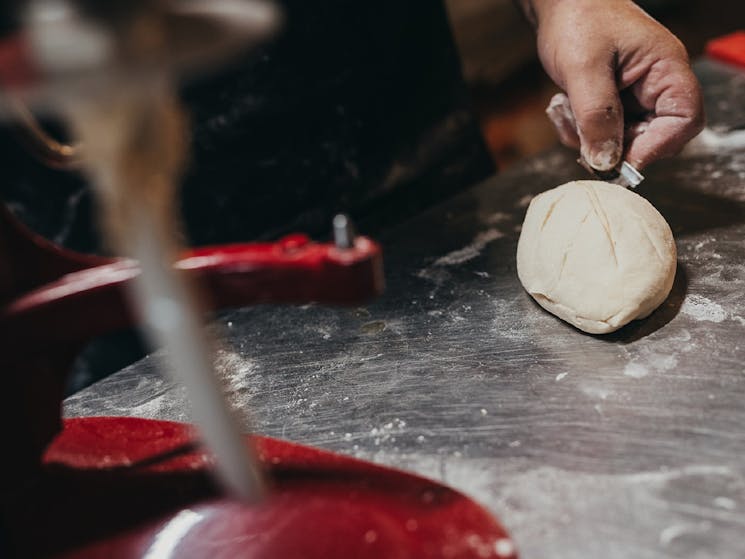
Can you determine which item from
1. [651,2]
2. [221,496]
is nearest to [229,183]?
[221,496]

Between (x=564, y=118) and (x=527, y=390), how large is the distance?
2.60ft

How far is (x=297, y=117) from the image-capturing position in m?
1.83

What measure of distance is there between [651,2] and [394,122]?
3.86m

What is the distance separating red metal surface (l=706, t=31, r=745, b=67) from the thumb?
4.00 feet

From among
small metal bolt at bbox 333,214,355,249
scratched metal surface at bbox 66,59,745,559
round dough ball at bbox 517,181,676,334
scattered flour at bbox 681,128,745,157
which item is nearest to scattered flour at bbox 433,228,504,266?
scratched metal surface at bbox 66,59,745,559

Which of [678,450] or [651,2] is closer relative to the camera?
[678,450]

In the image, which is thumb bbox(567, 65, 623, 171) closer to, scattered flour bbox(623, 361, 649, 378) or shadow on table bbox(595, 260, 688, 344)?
shadow on table bbox(595, 260, 688, 344)

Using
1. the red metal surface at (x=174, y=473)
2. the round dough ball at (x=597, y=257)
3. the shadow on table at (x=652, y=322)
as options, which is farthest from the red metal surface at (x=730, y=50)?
the red metal surface at (x=174, y=473)

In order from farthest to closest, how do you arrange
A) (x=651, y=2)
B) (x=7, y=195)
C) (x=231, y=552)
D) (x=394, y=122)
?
(x=651, y=2) < (x=394, y=122) < (x=7, y=195) < (x=231, y=552)

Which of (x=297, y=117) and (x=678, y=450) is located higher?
(x=297, y=117)

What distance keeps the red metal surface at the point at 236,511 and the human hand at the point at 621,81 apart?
96 centimetres

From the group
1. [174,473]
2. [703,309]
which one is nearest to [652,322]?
[703,309]

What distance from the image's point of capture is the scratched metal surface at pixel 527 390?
0.93 meters

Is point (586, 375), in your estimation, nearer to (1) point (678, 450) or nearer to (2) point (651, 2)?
(1) point (678, 450)
